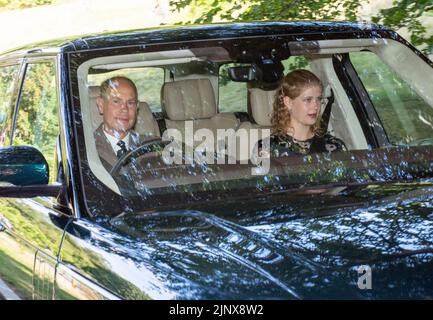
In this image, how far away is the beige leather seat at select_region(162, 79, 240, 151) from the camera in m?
4.68

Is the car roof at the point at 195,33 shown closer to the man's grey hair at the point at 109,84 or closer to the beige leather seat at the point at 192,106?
the man's grey hair at the point at 109,84

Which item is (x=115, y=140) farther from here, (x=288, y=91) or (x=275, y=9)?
(x=275, y=9)

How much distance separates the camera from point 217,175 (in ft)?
12.6

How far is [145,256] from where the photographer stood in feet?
9.59

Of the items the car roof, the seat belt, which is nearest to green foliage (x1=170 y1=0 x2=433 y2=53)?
the seat belt

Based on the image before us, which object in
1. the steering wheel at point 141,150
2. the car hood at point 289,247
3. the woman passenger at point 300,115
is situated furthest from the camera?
the woman passenger at point 300,115

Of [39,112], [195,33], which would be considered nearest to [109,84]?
[39,112]

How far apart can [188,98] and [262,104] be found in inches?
14.7

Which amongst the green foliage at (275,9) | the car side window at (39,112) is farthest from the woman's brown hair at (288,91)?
the green foliage at (275,9)

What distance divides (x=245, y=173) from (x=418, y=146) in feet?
2.86

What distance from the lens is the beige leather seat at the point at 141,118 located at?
4.23 meters

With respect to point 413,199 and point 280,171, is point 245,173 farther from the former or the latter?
point 413,199

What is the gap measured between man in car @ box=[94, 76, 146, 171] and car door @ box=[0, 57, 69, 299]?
231mm

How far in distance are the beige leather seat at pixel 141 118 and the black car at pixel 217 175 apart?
1cm
